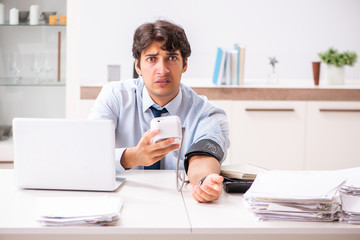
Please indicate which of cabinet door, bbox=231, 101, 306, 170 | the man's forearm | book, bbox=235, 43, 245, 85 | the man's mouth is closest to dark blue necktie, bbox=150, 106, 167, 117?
the man's mouth

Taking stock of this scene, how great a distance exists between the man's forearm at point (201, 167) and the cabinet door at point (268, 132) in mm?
1799

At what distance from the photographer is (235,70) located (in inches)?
149

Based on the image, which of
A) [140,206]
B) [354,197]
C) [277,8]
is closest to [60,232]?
[140,206]

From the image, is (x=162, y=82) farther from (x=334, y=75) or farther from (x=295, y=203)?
(x=334, y=75)

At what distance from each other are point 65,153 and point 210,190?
481 millimetres

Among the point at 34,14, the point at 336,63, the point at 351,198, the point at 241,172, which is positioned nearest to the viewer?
the point at 351,198

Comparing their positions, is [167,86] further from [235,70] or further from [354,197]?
[235,70]

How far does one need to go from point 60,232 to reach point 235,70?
2598 millimetres

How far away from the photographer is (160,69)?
2.12 metres

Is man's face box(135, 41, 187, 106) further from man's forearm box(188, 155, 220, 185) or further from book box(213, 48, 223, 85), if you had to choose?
book box(213, 48, 223, 85)

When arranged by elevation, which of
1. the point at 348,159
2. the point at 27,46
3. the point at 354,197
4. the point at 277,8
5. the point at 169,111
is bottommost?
the point at 348,159

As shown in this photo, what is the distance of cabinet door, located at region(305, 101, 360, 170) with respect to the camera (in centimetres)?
378

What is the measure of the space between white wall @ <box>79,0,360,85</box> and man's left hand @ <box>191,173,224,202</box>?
2.43 m

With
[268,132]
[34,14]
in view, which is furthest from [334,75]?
[34,14]
